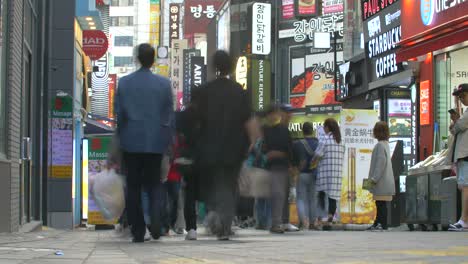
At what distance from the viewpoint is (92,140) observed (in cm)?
2298

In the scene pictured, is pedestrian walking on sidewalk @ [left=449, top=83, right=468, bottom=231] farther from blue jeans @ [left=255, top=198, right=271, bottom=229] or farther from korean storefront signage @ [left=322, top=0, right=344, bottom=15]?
korean storefront signage @ [left=322, top=0, right=344, bottom=15]

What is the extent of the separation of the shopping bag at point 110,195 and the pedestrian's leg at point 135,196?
1049 millimetres

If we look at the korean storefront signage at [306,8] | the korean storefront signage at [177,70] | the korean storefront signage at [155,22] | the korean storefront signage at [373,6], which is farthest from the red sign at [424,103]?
the korean storefront signage at [155,22]

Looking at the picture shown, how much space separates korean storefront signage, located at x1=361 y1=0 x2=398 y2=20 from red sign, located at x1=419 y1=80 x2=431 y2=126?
16.3 ft

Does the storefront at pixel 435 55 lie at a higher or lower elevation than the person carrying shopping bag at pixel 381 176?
higher

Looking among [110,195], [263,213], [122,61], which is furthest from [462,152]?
[122,61]

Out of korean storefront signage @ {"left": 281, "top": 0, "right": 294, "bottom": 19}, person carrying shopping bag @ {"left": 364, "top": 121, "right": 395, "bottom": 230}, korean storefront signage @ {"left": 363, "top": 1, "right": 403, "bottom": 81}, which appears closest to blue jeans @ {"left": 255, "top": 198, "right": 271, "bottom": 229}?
person carrying shopping bag @ {"left": 364, "top": 121, "right": 395, "bottom": 230}

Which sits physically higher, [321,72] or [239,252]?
[321,72]

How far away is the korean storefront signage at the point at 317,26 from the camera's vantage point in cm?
6325

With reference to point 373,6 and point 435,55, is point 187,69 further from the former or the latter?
point 435,55

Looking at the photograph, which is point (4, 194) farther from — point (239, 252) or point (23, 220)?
point (239, 252)

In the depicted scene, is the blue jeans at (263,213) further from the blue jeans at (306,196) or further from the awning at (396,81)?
the awning at (396,81)

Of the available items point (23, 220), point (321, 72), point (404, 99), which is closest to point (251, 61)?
point (321, 72)

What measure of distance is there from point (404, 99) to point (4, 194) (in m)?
17.0
